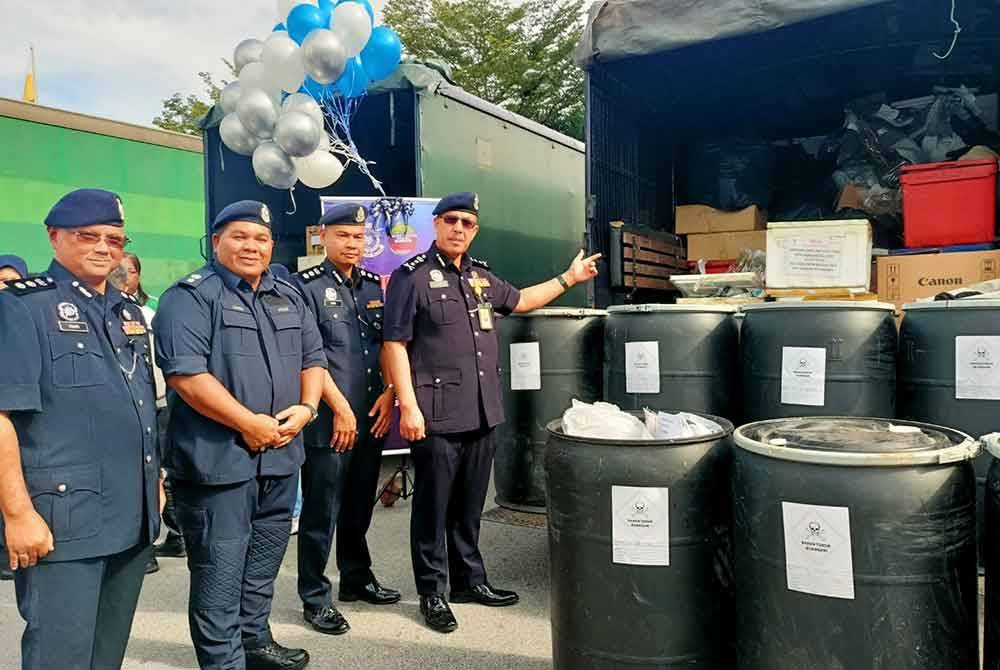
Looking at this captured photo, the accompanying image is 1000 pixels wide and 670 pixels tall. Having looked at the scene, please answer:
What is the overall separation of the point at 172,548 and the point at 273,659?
1971mm

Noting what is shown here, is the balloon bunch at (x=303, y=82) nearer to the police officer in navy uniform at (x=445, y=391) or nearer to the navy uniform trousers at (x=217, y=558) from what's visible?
the police officer in navy uniform at (x=445, y=391)

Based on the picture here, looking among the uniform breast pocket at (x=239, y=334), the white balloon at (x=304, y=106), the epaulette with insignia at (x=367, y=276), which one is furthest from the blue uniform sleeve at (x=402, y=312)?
the white balloon at (x=304, y=106)

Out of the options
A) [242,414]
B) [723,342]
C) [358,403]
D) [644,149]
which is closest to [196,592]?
[242,414]

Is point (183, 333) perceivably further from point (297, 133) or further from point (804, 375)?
point (297, 133)

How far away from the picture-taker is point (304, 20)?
18.1ft

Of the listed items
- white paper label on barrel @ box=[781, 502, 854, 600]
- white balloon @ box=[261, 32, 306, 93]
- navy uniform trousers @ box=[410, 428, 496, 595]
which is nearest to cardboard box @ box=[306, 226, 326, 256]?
white balloon @ box=[261, 32, 306, 93]

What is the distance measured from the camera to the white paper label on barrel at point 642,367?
10.6 feet

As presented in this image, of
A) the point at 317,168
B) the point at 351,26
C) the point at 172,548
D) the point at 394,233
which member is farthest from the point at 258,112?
the point at 172,548

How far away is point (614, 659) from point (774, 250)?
104 inches

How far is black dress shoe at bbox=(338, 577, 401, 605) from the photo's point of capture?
370 centimetres

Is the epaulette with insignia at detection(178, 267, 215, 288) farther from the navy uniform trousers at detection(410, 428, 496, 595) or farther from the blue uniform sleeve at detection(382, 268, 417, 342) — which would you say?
the navy uniform trousers at detection(410, 428, 496, 595)

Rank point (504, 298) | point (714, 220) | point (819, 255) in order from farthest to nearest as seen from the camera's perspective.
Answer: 1. point (714, 220)
2. point (819, 255)
3. point (504, 298)

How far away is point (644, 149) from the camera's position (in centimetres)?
612

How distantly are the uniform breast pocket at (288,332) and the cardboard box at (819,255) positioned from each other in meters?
2.57
